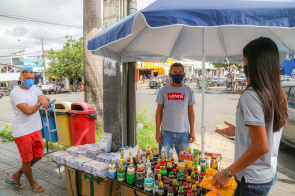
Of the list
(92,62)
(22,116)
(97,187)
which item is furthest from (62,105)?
(97,187)

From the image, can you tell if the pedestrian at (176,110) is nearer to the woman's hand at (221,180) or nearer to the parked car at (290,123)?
the woman's hand at (221,180)

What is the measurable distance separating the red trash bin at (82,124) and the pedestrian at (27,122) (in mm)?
962

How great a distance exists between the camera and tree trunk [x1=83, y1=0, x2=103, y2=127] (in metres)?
6.13

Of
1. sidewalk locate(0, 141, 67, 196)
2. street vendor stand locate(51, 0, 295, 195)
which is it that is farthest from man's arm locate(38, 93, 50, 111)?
sidewalk locate(0, 141, 67, 196)

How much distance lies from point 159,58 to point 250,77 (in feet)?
9.29

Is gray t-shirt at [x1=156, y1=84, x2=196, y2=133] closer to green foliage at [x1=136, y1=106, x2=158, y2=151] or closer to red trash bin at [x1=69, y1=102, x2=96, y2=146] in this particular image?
red trash bin at [x1=69, y1=102, x2=96, y2=146]

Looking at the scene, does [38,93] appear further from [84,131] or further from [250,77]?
[250,77]

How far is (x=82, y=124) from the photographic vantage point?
14.9ft

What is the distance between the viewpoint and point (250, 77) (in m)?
1.56

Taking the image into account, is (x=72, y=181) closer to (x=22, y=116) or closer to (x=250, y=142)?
(x=22, y=116)

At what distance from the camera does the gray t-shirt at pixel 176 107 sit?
337 centimetres

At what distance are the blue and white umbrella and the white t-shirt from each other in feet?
4.58

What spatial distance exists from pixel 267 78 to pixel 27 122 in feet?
11.5

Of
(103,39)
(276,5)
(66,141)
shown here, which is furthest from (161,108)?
(66,141)
